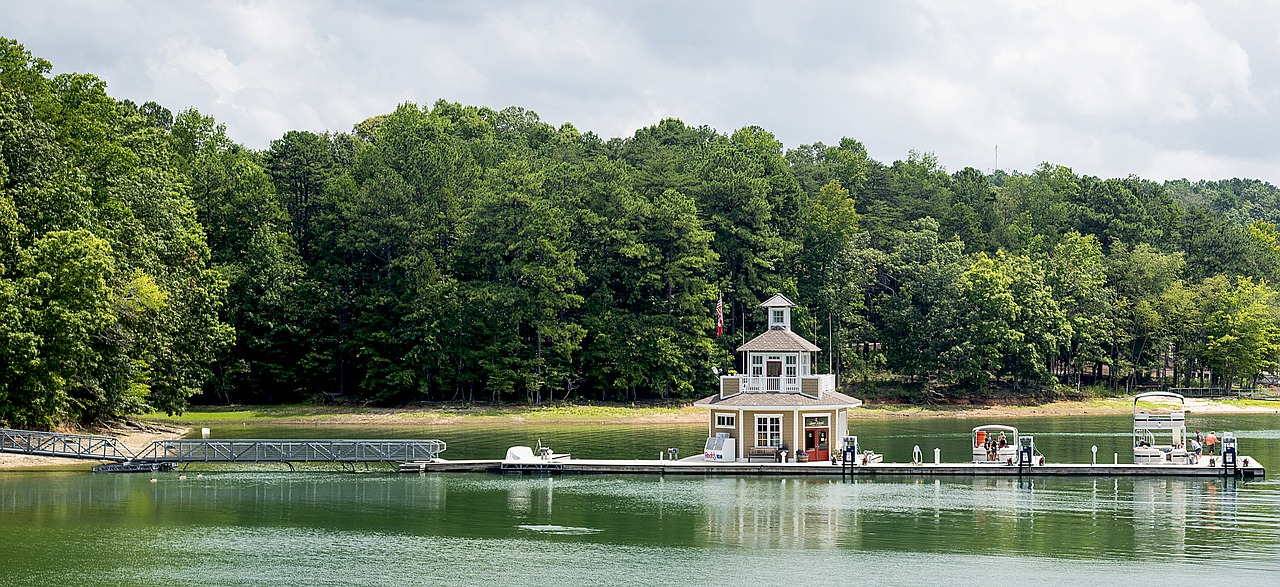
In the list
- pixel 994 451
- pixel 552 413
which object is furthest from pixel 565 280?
pixel 994 451

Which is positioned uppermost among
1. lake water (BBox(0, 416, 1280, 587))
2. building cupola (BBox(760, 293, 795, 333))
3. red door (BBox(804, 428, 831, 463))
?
building cupola (BBox(760, 293, 795, 333))

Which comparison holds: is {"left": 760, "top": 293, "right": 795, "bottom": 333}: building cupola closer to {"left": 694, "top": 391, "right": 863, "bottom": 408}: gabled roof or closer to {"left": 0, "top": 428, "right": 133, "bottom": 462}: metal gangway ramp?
{"left": 694, "top": 391, "right": 863, "bottom": 408}: gabled roof

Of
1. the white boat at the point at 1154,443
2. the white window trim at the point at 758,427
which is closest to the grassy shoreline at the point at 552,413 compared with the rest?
the white window trim at the point at 758,427

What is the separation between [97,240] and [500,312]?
41.2 metres

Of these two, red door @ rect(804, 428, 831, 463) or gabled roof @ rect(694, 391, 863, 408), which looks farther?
red door @ rect(804, 428, 831, 463)

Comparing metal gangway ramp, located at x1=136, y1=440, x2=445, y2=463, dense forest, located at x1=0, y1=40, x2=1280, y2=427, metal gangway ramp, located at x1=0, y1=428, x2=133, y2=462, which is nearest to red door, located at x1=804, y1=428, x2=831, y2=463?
metal gangway ramp, located at x1=136, y1=440, x2=445, y2=463

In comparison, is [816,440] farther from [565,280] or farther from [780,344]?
[565,280]

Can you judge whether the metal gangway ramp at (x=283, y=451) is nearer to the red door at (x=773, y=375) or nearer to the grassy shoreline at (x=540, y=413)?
the red door at (x=773, y=375)

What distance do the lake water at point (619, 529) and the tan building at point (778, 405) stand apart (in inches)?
117

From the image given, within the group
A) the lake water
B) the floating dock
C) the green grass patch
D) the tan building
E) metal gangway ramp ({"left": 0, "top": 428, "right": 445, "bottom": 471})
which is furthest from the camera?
the green grass patch

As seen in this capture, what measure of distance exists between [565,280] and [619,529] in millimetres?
60312

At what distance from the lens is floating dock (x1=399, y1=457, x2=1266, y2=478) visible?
5278 cm

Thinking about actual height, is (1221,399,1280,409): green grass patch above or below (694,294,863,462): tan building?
below

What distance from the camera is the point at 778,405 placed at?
54.4 metres
